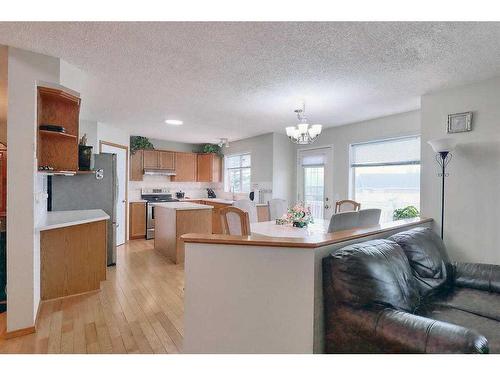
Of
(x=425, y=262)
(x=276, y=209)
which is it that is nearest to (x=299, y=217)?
(x=276, y=209)

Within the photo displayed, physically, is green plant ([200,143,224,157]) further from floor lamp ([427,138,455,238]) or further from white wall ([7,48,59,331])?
floor lamp ([427,138,455,238])

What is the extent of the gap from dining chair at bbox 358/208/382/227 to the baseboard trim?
295 centimetres

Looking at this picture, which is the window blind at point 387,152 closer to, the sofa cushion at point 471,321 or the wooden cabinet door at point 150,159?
the sofa cushion at point 471,321

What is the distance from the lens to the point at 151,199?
6395 mm

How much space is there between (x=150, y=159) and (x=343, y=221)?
5.13 meters

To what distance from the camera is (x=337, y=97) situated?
3285 mm

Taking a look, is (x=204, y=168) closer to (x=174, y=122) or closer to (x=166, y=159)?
(x=166, y=159)

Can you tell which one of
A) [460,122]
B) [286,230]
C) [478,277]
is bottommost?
[478,277]

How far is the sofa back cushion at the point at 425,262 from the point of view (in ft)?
6.80

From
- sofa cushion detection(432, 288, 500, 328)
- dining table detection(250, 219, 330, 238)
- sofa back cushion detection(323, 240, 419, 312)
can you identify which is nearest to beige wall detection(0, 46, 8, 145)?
dining table detection(250, 219, 330, 238)

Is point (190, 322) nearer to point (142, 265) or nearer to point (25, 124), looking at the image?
point (25, 124)

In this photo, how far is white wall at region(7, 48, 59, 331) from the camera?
2141 mm
